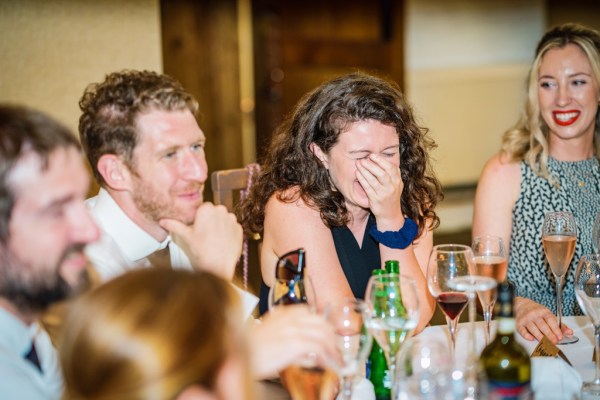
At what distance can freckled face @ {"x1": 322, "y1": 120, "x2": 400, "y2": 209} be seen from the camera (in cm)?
221

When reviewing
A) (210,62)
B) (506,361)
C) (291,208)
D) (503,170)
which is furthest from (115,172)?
(210,62)

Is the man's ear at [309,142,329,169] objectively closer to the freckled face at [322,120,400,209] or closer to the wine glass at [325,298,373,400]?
the freckled face at [322,120,400,209]

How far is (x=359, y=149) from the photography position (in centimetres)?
221

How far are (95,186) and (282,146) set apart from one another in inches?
55.1

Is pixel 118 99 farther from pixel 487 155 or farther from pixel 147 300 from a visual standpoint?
pixel 487 155

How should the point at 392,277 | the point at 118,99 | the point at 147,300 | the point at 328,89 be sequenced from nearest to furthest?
the point at 147,300 < the point at 392,277 < the point at 118,99 < the point at 328,89

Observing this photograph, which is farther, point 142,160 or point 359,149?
point 359,149

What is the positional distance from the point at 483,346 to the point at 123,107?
1.15 meters

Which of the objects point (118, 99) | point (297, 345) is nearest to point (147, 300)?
point (297, 345)

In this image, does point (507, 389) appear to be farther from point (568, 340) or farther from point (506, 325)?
point (568, 340)

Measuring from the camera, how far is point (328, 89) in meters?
2.34

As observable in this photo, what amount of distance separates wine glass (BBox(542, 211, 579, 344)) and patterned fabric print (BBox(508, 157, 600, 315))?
2.21 ft

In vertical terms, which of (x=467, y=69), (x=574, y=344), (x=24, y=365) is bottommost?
(x=574, y=344)

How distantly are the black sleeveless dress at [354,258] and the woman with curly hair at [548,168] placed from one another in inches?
24.3
